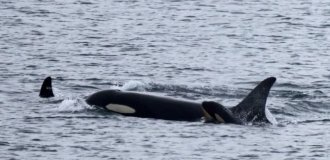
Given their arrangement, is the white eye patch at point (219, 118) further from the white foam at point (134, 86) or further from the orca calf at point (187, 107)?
the white foam at point (134, 86)

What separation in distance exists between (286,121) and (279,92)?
456cm

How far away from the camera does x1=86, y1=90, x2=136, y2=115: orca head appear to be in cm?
2706

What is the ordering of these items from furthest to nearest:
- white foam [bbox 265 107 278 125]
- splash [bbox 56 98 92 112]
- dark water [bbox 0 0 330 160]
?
splash [bbox 56 98 92 112], white foam [bbox 265 107 278 125], dark water [bbox 0 0 330 160]

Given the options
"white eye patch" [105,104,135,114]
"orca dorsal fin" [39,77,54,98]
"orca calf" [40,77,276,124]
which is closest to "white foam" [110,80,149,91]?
"orca dorsal fin" [39,77,54,98]

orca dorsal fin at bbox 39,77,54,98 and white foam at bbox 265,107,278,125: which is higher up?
orca dorsal fin at bbox 39,77,54,98

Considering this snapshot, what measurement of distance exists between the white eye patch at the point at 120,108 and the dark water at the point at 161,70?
0.30 meters

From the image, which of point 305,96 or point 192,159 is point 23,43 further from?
point 192,159

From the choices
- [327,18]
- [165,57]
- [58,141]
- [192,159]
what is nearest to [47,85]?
[58,141]

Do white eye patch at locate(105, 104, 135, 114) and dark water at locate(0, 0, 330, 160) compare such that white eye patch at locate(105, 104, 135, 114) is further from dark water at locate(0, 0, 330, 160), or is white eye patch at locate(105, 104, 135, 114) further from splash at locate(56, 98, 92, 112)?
splash at locate(56, 98, 92, 112)

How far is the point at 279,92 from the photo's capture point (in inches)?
1248

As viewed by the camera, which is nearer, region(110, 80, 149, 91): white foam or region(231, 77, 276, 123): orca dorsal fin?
region(231, 77, 276, 123): orca dorsal fin

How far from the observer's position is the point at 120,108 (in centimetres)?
2714

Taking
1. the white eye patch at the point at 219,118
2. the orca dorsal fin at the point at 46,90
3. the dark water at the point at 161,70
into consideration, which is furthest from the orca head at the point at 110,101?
the white eye patch at the point at 219,118

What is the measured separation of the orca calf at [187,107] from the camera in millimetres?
26328
